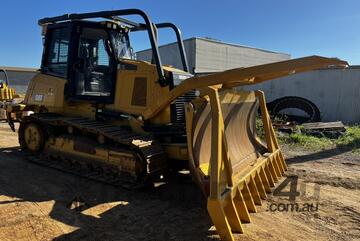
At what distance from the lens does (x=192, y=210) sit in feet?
17.4

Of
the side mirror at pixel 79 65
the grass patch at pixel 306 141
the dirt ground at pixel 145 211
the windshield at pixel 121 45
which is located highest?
the windshield at pixel 121 45

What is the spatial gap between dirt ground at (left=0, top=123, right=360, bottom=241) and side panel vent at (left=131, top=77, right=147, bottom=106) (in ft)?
4.79

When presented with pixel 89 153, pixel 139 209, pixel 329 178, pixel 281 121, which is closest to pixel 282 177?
pixel 329 178

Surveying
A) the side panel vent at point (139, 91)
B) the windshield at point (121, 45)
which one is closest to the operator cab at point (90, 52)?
the windshield at point (121, 45)

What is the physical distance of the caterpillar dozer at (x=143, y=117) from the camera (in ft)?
15.2

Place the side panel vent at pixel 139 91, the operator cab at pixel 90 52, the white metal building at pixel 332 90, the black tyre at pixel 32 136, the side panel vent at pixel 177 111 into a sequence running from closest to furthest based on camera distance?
1. the side panel vent at pixel 177 111
2. the side panel vent at pixel 139 91
3. the operator cab at pixel 90 52
4. the black tyre at pixel 32 136
5. the white metal building at pixel 332 90

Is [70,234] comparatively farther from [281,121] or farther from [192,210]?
[281,121]

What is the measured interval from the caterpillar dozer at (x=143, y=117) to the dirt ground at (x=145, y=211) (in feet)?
0.96

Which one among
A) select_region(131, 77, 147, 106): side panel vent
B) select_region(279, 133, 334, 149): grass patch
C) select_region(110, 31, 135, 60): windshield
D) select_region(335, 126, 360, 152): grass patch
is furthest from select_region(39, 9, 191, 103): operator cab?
select_region(335, 126, 360, 152): grass patch

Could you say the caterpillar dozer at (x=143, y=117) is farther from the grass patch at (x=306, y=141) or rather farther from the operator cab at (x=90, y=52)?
the grass patch at (x=306, y=141)

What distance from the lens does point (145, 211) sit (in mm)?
5258

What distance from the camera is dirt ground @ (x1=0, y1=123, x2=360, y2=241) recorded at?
4516 millimetres

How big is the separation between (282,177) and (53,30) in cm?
516

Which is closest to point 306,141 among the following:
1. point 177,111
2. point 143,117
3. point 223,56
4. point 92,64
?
point 177,111
